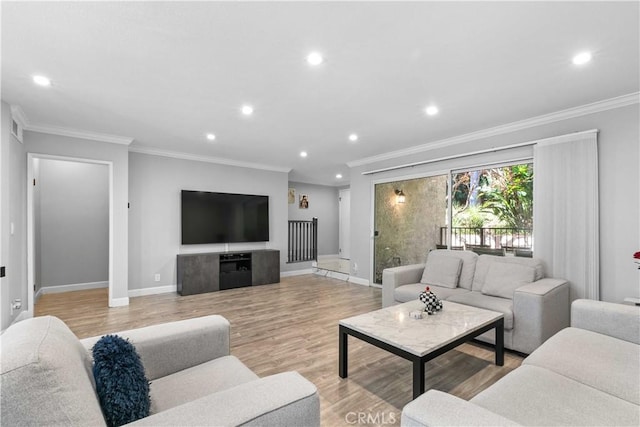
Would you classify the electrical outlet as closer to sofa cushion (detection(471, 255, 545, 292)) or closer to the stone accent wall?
the stone accent wall

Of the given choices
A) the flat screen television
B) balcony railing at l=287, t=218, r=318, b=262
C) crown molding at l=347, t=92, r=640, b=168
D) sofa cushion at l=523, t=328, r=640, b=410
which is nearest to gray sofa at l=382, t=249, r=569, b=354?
sofa cushion at l=523, t=328, r=640, b=410

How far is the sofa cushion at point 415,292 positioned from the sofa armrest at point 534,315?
0.68m

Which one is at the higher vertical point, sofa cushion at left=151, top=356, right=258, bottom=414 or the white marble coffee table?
sofa cushion at left=151, top=356, right=258, bottom=414

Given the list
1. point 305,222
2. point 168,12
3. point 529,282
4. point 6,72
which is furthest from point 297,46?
point 305,222

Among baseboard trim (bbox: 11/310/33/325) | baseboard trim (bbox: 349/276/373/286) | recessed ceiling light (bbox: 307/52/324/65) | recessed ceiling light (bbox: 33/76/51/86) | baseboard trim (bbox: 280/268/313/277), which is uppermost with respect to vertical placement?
recessed ceiling light (bbox: 33/76/51/86)

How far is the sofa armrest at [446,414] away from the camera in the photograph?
94 centimetres

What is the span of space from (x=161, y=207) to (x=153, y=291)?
1.46 meters

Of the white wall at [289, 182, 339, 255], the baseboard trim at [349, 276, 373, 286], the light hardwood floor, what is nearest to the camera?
the light hardwood floor

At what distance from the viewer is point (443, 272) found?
3.71 meters

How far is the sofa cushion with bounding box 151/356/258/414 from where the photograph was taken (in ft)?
4.31

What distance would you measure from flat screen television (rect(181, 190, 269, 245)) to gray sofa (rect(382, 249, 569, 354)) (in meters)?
3.36

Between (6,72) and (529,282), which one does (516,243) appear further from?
(6,72)

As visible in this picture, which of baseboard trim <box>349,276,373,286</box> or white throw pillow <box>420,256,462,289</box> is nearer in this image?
white throw pillow <box>420,256,462,289</box>

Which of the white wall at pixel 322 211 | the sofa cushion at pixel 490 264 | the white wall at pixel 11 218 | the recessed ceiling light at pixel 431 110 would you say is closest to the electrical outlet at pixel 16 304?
the white wall at pixel 11 218
